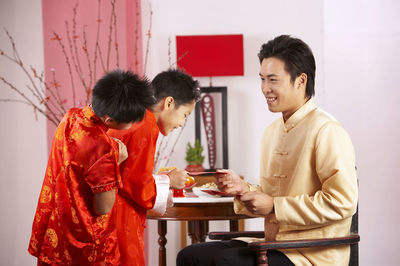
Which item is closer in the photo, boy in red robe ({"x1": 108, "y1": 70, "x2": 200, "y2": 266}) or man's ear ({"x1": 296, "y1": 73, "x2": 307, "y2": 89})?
boy in red robe ({"x1": 108, "y1": 70, "x2": 200, "y2": 266})

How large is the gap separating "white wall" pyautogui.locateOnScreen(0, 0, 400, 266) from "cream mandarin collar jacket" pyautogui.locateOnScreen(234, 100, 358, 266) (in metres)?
2.22

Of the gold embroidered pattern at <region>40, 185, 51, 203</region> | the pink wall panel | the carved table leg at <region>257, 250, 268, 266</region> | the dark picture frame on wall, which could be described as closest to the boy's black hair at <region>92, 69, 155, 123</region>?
the gold embroidered pattern at <region>40, 185, 51, 203</region>

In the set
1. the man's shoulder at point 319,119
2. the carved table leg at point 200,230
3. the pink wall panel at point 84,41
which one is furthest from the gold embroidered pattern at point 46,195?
the pink wall panel at point 84,41

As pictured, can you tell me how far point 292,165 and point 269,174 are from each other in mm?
150

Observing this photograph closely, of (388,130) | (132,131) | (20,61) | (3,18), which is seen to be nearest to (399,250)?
(388,130)

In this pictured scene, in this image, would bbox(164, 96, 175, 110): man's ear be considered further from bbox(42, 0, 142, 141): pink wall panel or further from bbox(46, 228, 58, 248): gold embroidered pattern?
bbox(42, 0, 142, 141): pink wall panel

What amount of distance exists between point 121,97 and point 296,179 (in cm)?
75

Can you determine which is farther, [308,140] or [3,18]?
[3,18]

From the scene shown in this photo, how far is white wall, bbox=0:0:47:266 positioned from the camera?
379 cm

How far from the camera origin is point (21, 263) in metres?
3.88

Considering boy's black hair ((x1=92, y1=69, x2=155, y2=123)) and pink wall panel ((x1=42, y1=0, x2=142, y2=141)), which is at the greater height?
pink wall panel ((x1=42, y1=0, x2=142, y2=141))

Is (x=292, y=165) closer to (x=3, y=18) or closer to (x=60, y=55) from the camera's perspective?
(x=60, y=55)

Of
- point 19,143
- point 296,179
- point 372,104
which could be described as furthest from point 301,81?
point 19,143

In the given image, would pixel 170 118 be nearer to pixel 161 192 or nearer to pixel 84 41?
pixel 161 192
